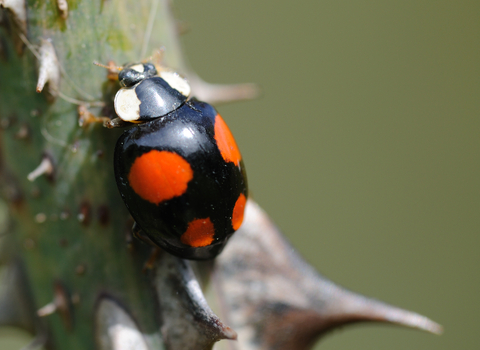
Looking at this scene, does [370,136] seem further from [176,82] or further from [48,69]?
[48,69]

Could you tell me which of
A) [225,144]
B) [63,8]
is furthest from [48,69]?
[225,144]

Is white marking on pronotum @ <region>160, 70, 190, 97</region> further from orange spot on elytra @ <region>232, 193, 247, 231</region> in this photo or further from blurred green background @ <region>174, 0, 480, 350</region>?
blurred green background @ <region>174, 0, 480, 350</region>

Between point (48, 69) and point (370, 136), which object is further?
point (370, 136)

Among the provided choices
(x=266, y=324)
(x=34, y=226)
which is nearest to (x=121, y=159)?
(x=34, y=226)

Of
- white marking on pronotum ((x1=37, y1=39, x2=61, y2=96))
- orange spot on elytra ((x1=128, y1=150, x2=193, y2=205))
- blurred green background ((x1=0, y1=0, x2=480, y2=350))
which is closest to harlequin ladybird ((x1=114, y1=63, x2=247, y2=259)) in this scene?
orange spot on elytra ((x1=128, y1=150, x2=193, y2=205))

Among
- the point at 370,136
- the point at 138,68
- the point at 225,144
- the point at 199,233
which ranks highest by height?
the point at 138,68

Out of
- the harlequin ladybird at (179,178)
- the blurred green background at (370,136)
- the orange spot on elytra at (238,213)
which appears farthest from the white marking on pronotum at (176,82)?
the blurred green background at (370,136)

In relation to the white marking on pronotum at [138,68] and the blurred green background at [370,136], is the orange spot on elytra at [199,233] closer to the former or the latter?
the white marking on pronotum at [138,68]
